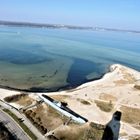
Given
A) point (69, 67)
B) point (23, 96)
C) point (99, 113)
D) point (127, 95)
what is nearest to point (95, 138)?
point (99, 113)

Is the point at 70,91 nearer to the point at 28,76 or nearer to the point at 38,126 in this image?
the point at 28,76

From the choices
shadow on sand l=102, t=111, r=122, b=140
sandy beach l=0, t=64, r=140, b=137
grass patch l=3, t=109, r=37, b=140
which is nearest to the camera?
grass patch l=3, t=109, r=37, b=140

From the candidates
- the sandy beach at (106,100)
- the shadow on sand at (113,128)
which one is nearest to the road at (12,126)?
the sandy beach at (106,100)

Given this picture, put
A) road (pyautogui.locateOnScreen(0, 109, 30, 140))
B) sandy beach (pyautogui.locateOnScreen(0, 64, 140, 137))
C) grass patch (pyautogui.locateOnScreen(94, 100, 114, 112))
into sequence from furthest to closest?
1. grass patch (pyautogui.locateOnScreen(94, 100, 114, 112))
2. sandy beach (pyautogui.locateOnScreen(0, 64, 140, 137))
3. road (pyautogui.locateOnScreen(0, 109, 30, 140))

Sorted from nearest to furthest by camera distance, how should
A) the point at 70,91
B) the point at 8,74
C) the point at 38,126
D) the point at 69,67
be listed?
the point at 38,126, the point at 70,91, the point at 8,74, the point at 69,67

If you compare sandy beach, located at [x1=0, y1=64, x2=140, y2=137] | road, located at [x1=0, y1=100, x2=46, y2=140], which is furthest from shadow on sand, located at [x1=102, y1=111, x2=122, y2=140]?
road, located at [x1=0, y1=100, x2=46, y2=140]

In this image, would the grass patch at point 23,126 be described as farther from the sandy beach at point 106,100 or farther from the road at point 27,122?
the sandy beach at point 106,100

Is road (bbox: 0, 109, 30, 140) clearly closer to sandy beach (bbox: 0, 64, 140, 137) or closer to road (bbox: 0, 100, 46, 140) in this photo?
road (bbox: 0, 100, 46, 140)

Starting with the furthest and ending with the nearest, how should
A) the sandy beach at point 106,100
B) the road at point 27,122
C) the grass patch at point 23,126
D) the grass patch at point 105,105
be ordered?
the grass patch at point 105,105
the sandy beach at point 106,100
the road at point 27,122
the grass patch at point 23,126
